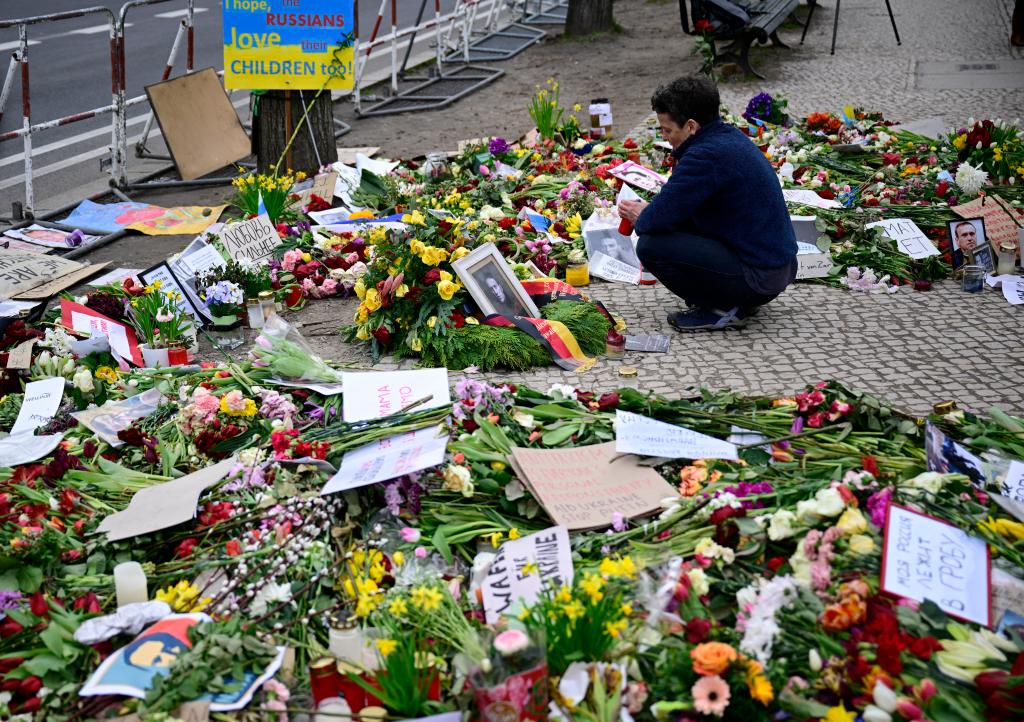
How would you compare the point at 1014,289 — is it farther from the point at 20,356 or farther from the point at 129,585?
the point at 20,356

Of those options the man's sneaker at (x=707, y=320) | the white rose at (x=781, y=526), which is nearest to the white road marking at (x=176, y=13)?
the man's sneaker at (x=707, y=320)

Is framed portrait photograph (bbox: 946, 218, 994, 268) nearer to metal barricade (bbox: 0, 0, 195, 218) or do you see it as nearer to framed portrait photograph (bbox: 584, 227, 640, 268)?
framed portrait photograph (bbox: 584, 227, 640, 268)

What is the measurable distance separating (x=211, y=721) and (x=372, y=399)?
5.58ft

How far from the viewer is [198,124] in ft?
28.0

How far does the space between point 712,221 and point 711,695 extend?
3.16m

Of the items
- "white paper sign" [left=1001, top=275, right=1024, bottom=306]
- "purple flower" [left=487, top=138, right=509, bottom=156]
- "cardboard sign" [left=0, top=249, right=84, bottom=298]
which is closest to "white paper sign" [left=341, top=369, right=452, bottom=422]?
"cardboard sign" [left=0, top=249, right=84, bottom=298]

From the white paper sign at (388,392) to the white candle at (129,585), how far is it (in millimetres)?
1170

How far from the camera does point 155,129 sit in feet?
33.0

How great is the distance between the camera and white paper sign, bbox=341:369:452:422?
401 centimetres

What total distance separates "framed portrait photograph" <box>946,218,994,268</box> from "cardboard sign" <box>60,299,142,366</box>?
4.62 meters

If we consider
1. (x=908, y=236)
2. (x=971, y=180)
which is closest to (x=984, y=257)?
(x=908, y=236)

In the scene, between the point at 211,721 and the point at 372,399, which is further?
the point at 372,399

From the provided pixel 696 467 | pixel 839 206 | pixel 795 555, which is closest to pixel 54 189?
pixel 839 206

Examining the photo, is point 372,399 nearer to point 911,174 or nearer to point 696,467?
point 696,467
